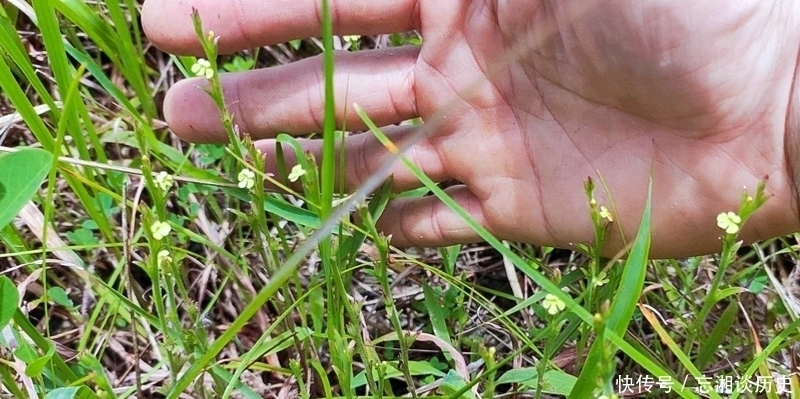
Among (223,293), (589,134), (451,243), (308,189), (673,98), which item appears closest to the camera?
(308,189)

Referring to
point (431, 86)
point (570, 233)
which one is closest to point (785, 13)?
point (570, 233)

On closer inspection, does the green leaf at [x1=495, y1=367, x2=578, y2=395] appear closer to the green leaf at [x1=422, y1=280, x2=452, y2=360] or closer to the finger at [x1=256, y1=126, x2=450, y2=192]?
the green leaf at [x1=422, y1=280, x2=452, y2=360]

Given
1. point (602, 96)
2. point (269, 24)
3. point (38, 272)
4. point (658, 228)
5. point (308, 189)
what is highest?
point (269, 24)

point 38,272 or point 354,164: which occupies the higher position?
point 354,164

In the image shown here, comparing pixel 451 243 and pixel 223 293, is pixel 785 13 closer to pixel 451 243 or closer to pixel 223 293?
pixel 451 243

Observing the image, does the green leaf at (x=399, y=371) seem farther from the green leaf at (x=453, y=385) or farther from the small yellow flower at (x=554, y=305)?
the small yellow flower at (x=554, y=305)

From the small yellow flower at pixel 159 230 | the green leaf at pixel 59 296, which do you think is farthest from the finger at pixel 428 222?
the green leaf at pixel 59 296

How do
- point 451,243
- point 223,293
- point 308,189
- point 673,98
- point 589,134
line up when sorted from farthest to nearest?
1. point 223,293
2. point 451,243
3. point 589,134
4. point 673,98
5. point 308,189
